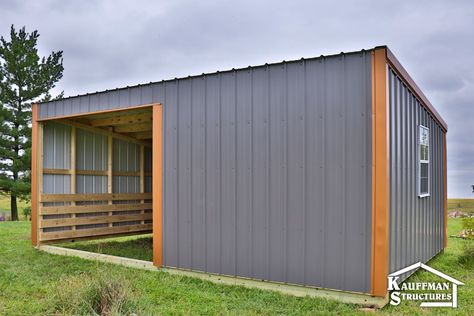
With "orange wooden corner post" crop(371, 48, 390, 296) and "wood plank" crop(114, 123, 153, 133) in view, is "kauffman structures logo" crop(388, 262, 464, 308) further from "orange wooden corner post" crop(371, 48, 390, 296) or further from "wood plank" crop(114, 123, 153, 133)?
"wood plank" crop(114, 123, 153, 133)

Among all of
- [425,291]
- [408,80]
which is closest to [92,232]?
[425,291]

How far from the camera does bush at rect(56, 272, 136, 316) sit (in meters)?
3.60

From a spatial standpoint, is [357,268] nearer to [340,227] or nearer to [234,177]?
[340,227]

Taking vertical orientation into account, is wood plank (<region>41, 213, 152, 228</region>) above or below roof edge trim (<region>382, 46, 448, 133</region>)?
below

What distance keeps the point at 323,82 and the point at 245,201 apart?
164 centimetres

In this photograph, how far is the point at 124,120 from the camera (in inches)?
306

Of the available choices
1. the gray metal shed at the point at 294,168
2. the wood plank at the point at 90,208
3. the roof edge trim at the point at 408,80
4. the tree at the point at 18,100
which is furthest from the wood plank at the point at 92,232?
the tree at the point at 18,100

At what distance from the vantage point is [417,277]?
5.64m

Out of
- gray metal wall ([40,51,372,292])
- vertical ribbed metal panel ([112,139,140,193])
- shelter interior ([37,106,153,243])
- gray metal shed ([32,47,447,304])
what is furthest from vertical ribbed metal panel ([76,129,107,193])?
gray metal wall ([40,51,372,292])

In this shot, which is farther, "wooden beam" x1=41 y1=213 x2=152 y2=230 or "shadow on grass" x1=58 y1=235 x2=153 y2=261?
"wooden beam" x1=41 y1=213 x2=152 y2=230

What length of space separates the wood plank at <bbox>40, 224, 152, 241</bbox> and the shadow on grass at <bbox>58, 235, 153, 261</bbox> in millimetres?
258

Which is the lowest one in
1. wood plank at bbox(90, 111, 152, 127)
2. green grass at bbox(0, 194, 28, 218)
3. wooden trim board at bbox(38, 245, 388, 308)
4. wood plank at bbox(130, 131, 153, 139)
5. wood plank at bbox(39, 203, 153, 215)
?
green grass at bbox(0, 194, 28, 218)

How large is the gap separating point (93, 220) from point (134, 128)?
195cm

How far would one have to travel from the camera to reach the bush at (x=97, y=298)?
11.8ft
